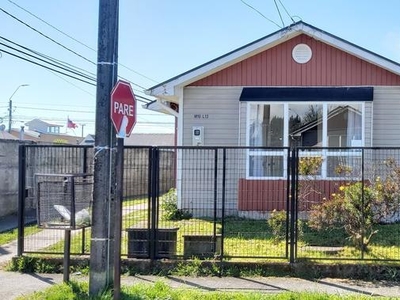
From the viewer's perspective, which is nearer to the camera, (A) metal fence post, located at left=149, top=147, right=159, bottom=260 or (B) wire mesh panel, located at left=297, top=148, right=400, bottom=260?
(A) metal fence post, located at left=149, top=147, right=159, bottom=260

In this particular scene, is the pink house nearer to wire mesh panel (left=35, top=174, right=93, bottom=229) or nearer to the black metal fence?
the black metal fence

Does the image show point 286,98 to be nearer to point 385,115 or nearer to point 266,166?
point 266,166

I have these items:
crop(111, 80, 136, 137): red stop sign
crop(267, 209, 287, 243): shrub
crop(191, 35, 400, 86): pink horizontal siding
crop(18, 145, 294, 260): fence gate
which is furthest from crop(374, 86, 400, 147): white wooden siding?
crop(111, 80, 136, 137): red stop sign

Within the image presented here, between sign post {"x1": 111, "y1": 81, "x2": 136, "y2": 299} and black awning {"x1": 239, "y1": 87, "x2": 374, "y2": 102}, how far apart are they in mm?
6217

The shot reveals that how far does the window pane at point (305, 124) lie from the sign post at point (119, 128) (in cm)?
666

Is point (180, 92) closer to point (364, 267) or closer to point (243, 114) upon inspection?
point (243, 114)

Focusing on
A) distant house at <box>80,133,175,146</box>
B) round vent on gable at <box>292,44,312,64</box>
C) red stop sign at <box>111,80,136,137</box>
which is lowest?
red stop sign at <box>111,80,136,137</box>

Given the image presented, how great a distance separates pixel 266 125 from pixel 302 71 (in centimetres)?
158

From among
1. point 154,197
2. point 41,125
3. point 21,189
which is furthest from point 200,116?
point 41,125

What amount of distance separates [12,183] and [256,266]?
31.0 feet

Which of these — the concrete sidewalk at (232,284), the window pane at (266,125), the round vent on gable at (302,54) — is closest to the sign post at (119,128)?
the concrete sidewalk at (232,284)

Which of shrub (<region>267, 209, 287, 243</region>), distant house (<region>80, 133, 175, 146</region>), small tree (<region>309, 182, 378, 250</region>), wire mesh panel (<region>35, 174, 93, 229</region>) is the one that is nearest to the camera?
wire mesh panel (<region>35, 174, 93, 229</region>)

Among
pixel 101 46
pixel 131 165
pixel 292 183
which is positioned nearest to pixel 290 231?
pixel 292 183

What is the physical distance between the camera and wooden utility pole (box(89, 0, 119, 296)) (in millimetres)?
5633
